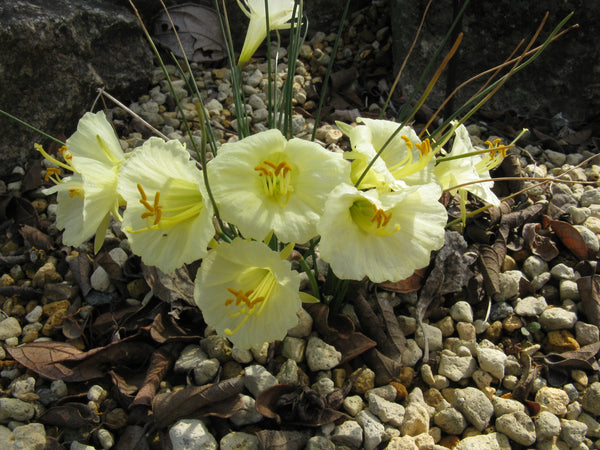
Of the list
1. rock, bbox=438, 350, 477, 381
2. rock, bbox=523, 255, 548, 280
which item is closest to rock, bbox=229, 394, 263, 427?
rock, bbox=438, 350, 477, 381

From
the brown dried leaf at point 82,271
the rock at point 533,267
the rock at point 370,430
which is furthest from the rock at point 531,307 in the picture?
the brown dried leaf at point 82,271

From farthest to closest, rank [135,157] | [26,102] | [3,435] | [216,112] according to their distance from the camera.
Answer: [216,112]
[26,102]
[3,435]
[135,157]

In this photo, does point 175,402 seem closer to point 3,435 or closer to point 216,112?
point 3,435

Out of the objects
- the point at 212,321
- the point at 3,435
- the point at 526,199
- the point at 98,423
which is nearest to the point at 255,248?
the point at 212,321

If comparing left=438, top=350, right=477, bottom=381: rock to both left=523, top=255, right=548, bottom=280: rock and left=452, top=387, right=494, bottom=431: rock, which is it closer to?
left=452, top=387, right=494, bottom=431: rock

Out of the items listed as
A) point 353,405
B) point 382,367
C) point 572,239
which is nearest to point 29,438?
point 353,405
